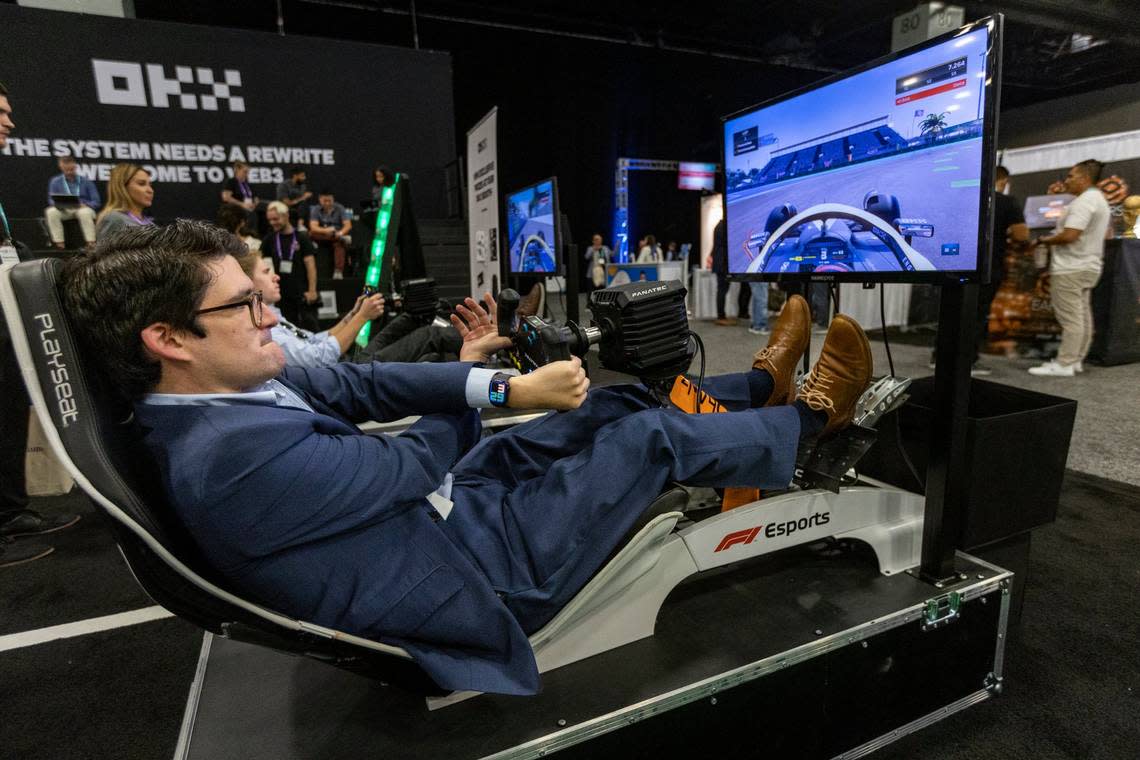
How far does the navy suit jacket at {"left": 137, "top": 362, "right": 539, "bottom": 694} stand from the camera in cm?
89

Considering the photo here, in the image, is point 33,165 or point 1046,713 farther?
point 33,165

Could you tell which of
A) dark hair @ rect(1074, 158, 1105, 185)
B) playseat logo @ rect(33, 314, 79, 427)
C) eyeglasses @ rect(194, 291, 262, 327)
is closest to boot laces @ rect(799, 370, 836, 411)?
eyeglasses @ rect(194, 291, 262, 327)

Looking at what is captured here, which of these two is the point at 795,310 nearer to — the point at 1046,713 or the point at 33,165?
the point at 1046,713

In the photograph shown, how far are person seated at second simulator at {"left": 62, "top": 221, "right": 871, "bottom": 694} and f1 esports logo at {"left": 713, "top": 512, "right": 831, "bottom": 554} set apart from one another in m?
0.12

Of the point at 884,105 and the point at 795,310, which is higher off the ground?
the point at 884,105

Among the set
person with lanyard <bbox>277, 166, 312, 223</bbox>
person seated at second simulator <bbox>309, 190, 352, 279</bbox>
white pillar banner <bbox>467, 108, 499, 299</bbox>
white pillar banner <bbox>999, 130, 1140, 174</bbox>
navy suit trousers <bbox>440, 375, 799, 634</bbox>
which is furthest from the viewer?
white pillar banner <bbox>999, 130, 1140, 174</bbox>

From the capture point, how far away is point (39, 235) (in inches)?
220

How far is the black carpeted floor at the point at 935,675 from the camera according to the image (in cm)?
138

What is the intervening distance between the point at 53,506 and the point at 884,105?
12.7 ft

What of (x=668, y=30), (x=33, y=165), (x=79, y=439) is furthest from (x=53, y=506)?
(x=668, y=30)

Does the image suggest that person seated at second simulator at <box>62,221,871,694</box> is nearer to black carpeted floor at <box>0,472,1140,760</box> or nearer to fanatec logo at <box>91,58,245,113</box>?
black carpeted floor at <box>0,472,1140,760</box>

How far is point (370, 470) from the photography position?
0.98 m

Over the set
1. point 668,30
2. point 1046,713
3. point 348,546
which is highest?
point 668,30

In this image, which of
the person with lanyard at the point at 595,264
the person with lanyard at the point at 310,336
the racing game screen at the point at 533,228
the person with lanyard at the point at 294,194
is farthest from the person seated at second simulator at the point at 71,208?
the person with lanyard at the point at 595,264
